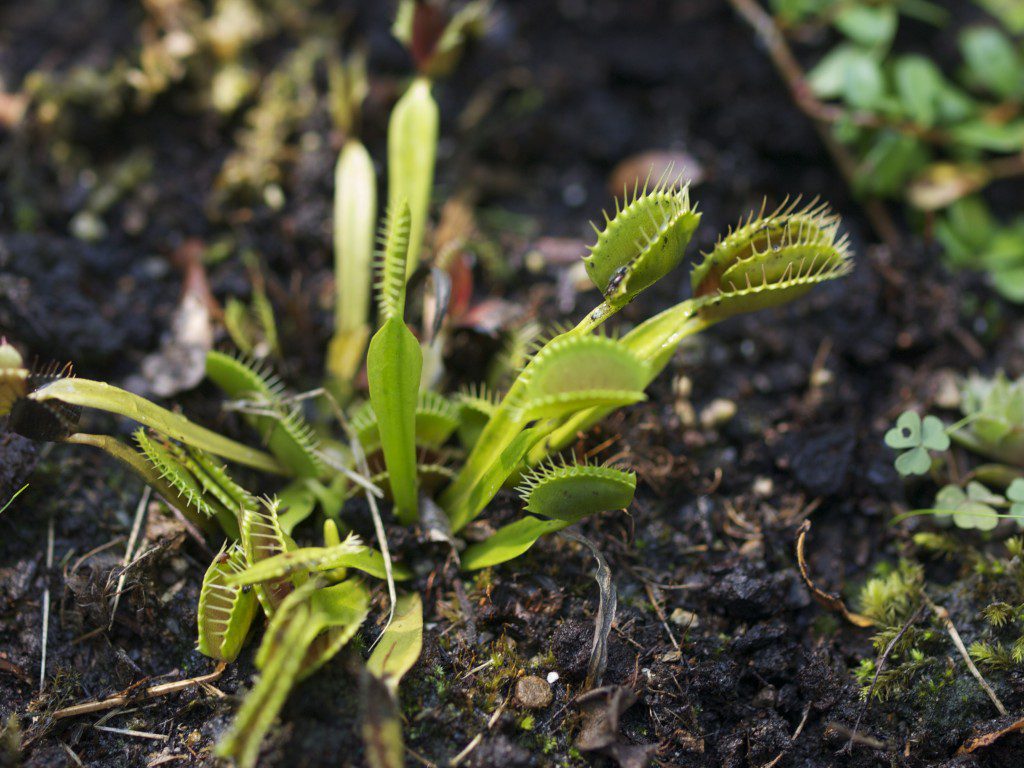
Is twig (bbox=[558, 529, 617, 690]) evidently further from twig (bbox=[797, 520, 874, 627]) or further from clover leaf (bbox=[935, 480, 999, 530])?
clover leaf (bbox=[935, 480, 999, 530])

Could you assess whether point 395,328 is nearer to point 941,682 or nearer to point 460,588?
point 460,588

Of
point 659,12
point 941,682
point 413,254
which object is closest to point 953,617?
point 941,682

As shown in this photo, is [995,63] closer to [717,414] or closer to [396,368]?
[717,414]

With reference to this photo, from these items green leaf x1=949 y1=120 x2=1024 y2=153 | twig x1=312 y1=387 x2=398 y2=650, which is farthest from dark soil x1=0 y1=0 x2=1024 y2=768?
green leaf x1=949 y1=120 x2=1024 y2=153

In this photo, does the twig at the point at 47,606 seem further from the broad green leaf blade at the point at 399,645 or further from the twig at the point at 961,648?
the twig at the point at 961,648

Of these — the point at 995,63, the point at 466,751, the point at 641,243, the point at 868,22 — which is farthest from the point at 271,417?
the point at 995,63

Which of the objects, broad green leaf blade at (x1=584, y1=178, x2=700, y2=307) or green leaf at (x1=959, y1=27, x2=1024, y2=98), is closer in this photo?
broad green leaf blade at (x1=584, y1=178, x2=700, y2=307)

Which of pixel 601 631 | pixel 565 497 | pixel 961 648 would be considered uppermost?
pixel 565 497
